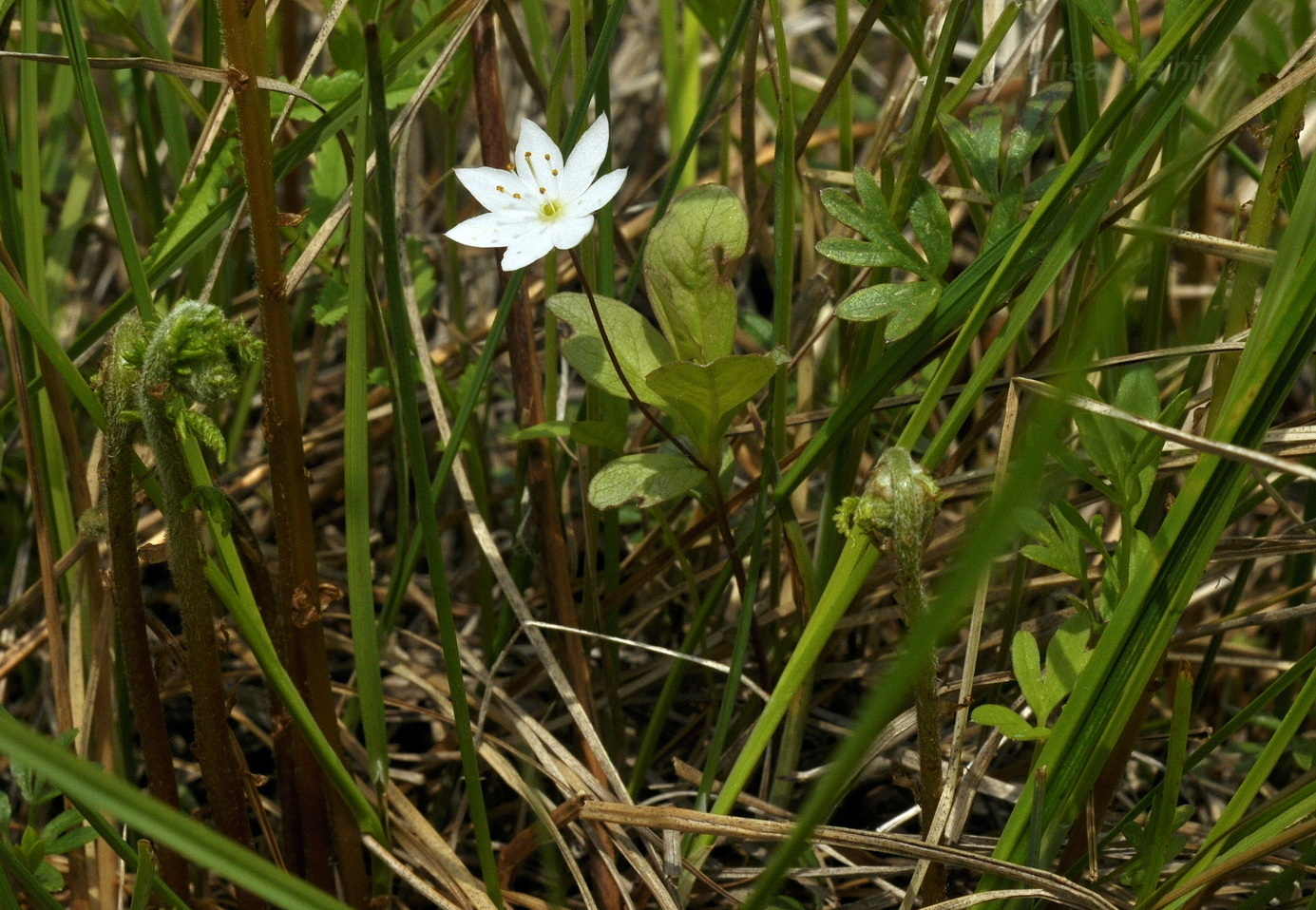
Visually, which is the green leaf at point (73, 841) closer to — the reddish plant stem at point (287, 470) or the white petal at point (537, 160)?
the reddish plant stem at point (287, 470)

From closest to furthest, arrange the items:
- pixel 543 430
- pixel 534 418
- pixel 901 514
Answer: pixel 901 514 → pixel 543 430 → pixel 534 418

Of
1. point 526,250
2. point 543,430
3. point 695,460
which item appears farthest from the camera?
point 543,430

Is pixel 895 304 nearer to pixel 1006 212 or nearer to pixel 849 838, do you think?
pixel 1006 212

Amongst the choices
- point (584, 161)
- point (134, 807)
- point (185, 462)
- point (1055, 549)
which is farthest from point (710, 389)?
point (134, 807)

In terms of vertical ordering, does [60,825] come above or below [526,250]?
below

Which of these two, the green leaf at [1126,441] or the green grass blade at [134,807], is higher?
the green leaf at [1126,441]

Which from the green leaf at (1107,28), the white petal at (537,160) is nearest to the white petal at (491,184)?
the white petal at (537,160)
